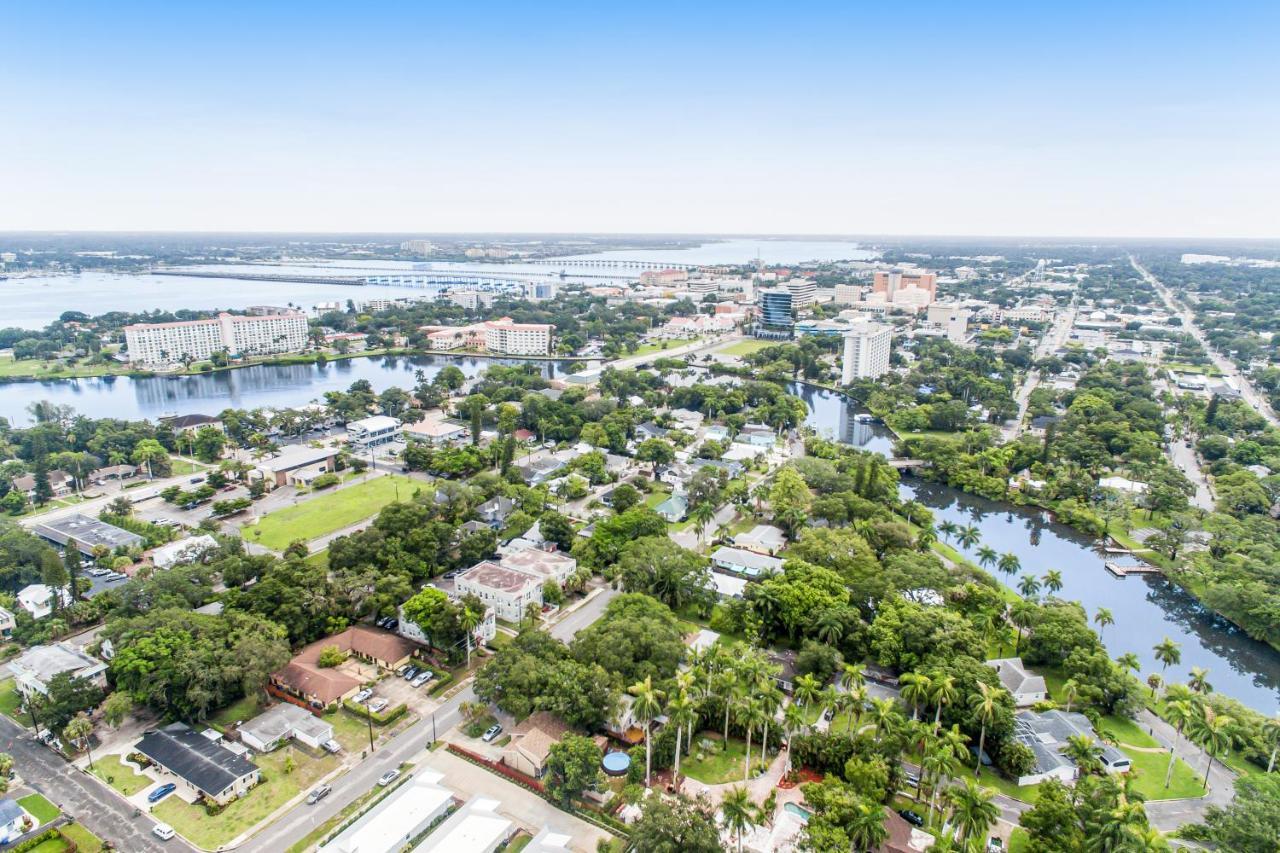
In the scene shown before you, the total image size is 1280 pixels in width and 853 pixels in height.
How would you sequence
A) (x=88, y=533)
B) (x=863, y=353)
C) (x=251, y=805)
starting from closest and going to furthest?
(x=251, y=805)
(x=88, y=533)
(x=863, y=353)

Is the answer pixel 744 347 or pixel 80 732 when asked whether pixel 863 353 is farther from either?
pixel 80 732

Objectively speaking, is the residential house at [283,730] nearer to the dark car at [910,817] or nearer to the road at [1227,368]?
the dark car at [910,817]

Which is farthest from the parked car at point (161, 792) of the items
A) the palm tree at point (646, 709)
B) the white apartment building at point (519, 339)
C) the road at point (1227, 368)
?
the road at point (1227, 368)

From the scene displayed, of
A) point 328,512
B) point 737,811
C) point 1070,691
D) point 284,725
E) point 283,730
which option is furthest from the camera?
point 328,512

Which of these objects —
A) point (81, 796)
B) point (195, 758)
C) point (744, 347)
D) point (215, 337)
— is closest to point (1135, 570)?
point (195, 758)

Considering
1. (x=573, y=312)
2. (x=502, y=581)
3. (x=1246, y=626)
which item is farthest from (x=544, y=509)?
(x=573, y=312)

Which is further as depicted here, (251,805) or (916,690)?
(916,690)

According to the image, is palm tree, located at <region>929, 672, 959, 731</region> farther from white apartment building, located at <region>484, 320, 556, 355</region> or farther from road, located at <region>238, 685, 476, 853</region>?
white apartment building, located at <region>484, 320, 556, 355</region>
